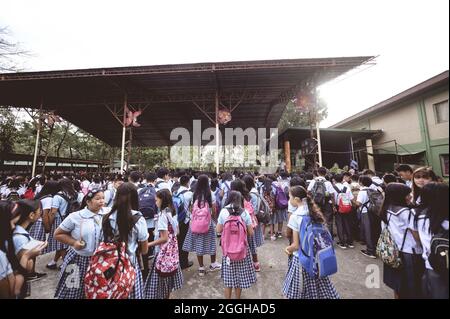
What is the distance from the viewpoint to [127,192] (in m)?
1.99

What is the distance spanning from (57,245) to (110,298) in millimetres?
3113

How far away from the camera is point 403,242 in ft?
6.78

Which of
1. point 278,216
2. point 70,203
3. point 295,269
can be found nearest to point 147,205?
point 70,203

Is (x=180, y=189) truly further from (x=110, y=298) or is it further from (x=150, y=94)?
(x=150, y=94)

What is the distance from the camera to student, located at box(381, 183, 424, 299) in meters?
2.04

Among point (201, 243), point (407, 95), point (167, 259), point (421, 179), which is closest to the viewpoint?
point (167, 259)

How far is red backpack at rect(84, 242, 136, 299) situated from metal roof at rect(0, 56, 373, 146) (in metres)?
7.99

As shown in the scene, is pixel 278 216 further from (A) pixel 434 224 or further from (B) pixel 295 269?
(A) pixel 434 224

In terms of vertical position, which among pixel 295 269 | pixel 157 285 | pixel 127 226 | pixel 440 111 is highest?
pixel 440 111

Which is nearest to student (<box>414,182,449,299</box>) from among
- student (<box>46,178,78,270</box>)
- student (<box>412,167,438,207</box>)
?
student (<box>412,167,438,207</box>)

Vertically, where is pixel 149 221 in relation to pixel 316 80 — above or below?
below

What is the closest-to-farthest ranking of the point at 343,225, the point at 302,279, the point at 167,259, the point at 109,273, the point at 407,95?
1. the point at 109,273
2. the point at 302,279
3. the point at 167,259
4. the point at 343,225
5. the point at 407,95

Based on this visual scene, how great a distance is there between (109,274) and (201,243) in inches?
78.3

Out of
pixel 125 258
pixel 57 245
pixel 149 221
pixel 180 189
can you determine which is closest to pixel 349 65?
pixel 180 189
